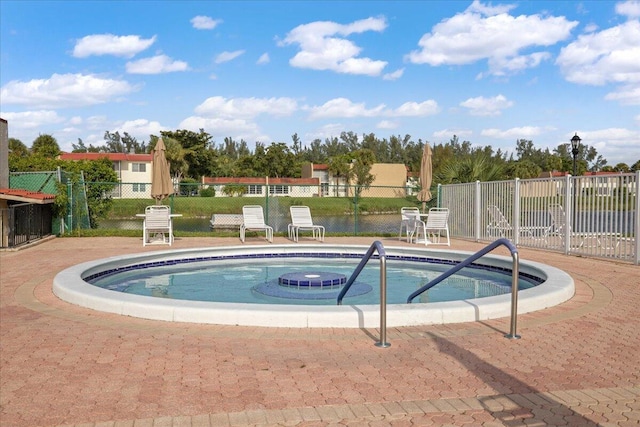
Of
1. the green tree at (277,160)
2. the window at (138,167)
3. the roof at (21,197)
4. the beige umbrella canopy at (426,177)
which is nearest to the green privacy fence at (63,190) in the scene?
the roof at (21,197)

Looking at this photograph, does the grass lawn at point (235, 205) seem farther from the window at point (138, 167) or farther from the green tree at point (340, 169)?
the green tree at point (340, 169)

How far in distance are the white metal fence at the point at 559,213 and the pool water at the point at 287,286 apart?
9.55 feet

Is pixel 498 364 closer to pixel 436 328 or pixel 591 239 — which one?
pixel 436 328

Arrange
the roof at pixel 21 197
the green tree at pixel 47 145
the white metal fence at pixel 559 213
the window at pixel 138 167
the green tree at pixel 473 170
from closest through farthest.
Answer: the white metal fence at pixel 559 213 → the roof at pixel 21 197 → the green tree at pixel 473 170 → the green tree at pixel 47 145 → the window at pixel 138 167

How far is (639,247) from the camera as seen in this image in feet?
34.0

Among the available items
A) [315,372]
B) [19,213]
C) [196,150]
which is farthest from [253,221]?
[196,150]

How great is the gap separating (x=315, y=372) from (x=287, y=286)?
14.1 feet

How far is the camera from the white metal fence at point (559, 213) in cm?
1089

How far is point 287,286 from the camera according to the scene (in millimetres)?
8352

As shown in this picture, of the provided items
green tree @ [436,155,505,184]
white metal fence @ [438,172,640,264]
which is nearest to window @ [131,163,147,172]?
green tree @ [436,155,505,184]

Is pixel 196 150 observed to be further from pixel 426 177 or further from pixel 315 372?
pixel 315 372

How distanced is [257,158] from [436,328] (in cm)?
6367

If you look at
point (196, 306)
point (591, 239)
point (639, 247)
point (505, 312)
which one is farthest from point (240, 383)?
point (591, 239)

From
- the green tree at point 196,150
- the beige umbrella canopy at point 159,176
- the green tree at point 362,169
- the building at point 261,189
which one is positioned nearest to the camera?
the beige umbrella canopy at point 159,176
